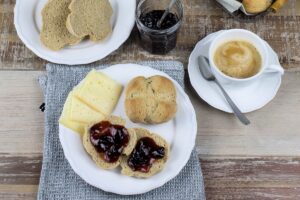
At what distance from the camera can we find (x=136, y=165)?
1.45 metres

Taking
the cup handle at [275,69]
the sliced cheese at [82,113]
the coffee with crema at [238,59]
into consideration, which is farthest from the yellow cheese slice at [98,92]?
the cup handle at [275,69]

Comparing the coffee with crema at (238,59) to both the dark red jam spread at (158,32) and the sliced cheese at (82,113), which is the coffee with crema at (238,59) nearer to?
the dark red jam spread at (158,32)

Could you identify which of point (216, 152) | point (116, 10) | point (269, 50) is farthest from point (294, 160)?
point (116, 10)

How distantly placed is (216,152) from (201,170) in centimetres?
8

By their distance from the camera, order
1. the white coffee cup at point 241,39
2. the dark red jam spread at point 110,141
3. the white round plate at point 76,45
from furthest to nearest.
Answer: the white round plate at point 76,45
the white coffee cup at point 241,39
the dark red jam spread at point 110,141

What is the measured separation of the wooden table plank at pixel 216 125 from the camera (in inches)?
63.4

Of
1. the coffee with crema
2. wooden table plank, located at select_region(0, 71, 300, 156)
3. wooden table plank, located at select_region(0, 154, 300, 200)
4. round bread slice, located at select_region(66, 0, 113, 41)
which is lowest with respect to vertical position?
wooden table plank, located at select_region(0, 154, 300, 200)

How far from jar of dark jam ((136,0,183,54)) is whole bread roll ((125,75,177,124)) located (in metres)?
0.18

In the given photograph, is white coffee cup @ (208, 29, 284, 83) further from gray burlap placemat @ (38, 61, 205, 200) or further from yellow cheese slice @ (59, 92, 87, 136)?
yellow cheese slice @ (59, 92, 87, 136)

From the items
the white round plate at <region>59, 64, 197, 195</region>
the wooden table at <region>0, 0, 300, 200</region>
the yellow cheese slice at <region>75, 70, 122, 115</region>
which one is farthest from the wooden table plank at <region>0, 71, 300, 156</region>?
the yellow cheese slice at <region>75, 70, 122, 115</region>

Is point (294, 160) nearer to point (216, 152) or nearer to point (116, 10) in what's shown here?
point (216, 152)

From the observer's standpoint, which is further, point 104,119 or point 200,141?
point 200,141

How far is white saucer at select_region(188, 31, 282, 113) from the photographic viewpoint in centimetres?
161

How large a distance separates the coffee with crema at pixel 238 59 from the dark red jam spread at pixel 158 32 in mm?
160
